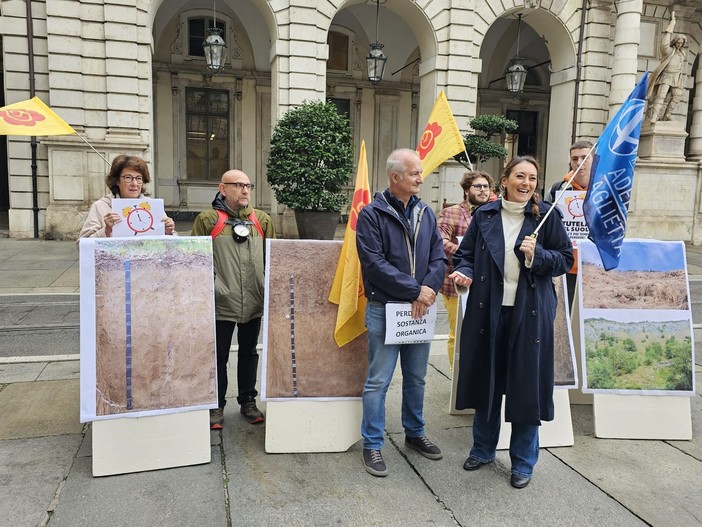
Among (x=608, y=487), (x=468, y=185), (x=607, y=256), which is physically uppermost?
(x=468, y=185)

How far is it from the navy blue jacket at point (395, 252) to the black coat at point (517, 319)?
0.78 feet

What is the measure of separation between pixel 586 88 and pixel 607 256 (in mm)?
15141

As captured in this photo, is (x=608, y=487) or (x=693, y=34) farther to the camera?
(x=693, y=34)

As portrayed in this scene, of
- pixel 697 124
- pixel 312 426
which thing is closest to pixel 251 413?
pixel 312 426

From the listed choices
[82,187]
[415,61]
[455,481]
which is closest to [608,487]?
[455,481]

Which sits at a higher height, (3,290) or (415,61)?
(415,61)

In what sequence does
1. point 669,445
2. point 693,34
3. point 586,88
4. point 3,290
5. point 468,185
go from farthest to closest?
point 693,34
point 586,88
point 3,290
point 468,185
point 669,445

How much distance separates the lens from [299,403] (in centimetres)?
395

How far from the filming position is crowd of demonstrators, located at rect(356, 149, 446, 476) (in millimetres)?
3492

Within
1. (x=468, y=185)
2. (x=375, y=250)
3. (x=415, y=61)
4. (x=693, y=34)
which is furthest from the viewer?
(x=415, y=61)

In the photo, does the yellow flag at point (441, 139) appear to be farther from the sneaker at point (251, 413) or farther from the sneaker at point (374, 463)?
the sneaker at point (251, 413)

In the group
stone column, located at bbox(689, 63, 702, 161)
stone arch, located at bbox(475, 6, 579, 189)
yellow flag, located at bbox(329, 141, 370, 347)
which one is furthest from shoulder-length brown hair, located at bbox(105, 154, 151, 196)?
stone column, located at bbox(689, 63, 702, 161)

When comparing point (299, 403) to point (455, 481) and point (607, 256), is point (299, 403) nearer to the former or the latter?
point (455, 481)

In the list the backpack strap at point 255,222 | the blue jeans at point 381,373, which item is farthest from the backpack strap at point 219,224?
the blue jeans at point 381,373
